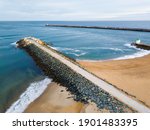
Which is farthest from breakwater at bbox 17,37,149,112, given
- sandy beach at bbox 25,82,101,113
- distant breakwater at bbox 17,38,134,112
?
sandy beach at bbox 25,82,101,113

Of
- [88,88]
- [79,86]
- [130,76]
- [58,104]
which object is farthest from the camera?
[130,76]

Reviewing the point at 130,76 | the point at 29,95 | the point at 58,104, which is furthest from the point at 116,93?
the point at 130,76

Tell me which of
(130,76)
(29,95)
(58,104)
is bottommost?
(29,95)

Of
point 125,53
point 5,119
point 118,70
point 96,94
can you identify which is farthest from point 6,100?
point 125,53

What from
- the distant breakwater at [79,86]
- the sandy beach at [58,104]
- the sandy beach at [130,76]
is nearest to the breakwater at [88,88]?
the distant breakwater at [79,86]

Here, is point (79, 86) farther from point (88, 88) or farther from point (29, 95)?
point (29, 95)

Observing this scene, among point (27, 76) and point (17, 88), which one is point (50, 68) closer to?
point (27, 76)

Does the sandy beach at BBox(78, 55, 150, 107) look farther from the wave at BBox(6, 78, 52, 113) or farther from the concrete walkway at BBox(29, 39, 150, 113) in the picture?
the wave at BBox(6, 78, 52, 113)
